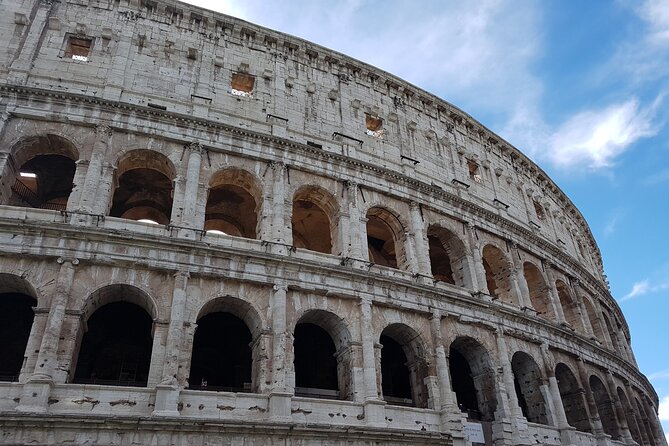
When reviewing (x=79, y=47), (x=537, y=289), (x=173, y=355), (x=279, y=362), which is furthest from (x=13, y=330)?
(x=537, y=289)

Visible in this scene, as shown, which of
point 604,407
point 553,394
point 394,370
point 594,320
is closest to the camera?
point 394,370

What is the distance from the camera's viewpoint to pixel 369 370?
13281 mm

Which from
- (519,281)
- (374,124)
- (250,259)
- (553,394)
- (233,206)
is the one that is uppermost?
(374,124)

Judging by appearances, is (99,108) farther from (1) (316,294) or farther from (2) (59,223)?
(1) (316,294)

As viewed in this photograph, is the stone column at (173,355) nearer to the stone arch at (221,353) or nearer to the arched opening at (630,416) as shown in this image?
the stone arch at (221,353)

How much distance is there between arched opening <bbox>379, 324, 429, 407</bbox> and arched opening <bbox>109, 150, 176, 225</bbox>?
26.4ft

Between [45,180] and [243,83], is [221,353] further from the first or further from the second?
[243,83]

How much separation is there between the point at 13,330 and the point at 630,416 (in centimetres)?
2334

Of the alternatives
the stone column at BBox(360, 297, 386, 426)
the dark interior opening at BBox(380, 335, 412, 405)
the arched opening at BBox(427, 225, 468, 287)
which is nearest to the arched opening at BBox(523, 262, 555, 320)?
the arched opening at BBox(427, 225, 468, 287)

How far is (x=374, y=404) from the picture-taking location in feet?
41.8

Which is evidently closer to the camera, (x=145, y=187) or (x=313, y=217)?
(x=145, y=187)

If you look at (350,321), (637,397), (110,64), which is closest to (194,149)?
(110,64)

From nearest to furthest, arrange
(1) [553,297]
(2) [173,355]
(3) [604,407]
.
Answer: (2) [173,355] < (3) [604,407] < (1) [553,297]

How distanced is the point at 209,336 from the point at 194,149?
5485mm
